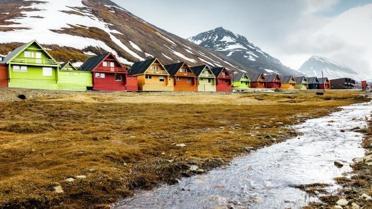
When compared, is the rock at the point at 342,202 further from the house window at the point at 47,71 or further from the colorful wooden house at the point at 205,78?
the colorful wooden house at the point at 205,78

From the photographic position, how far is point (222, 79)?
441 ft

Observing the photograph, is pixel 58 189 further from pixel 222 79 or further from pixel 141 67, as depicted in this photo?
pixel 222 79

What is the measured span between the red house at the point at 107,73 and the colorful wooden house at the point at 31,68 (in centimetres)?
1117

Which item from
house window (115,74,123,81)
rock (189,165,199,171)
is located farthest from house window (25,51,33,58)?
rock (189,165,199,171)


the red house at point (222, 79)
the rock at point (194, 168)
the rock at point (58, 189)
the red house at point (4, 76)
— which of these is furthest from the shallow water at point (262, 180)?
the red house at point (222, 79)

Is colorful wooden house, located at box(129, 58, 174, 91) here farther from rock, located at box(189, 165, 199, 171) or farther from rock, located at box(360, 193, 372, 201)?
rock, located at box(360, 193, 372, 201)

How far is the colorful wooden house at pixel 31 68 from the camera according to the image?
79562 mm

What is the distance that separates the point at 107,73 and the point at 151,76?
1567 centimetres

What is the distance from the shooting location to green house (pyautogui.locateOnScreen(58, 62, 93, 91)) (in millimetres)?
87219

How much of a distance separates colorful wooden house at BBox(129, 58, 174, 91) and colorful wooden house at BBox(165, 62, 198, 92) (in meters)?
3.98

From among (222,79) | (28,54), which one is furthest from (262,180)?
(222,79)

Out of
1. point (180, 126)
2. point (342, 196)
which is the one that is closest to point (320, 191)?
point (342, 196)

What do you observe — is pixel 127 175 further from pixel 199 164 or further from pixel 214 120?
pixel 214 120

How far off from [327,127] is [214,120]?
1218 centimetres
